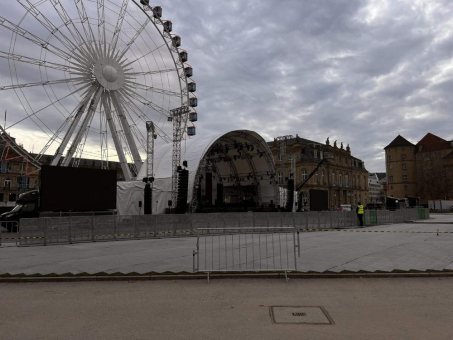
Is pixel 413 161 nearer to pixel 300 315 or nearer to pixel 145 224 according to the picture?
pixel 145 224

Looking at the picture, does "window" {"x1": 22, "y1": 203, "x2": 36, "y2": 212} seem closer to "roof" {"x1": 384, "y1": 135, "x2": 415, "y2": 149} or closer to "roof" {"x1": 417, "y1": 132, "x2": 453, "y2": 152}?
"roof" {"x1": 384, "y1": 135, "x2": 415, "y2": 149}

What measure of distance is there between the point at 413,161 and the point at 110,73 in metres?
91.7

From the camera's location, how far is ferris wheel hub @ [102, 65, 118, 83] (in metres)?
31.2

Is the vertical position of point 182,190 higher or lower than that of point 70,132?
lower

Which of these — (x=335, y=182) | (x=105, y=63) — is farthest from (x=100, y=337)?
(x=335, y=182)

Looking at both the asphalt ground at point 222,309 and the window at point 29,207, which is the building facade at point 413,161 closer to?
the window at point 29,207

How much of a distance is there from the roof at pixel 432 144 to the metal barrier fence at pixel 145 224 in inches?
3195

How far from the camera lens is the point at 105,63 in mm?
31547

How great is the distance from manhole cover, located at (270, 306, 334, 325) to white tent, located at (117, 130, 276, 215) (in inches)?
1141

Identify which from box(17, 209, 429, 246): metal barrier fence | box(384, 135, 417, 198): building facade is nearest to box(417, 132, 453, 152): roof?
box(384, 135, 417, 198): building facade

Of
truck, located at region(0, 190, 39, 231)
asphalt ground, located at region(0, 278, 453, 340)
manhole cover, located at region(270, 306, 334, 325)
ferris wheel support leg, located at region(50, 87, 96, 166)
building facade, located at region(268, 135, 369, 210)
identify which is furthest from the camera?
building facade, located at region(268, 135, 369, 210)

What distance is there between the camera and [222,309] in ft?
18.9

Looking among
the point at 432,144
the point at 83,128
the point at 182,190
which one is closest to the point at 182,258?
the point at 182,190

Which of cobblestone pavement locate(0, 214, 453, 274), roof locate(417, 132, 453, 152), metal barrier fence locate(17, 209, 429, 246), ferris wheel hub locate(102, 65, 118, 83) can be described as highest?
roof locate(417, 132, 453, 152)
